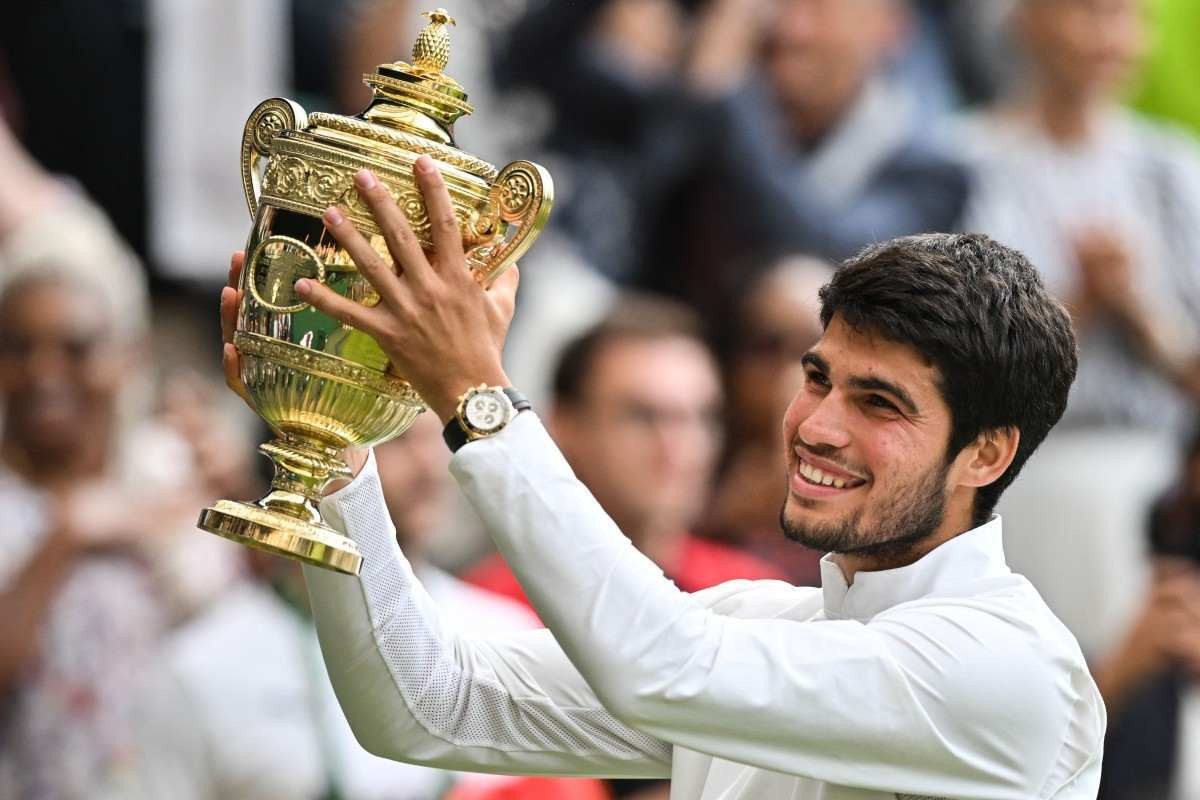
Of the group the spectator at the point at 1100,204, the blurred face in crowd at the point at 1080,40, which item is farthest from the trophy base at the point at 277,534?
the blurred face in crowd at the point at 1080,40

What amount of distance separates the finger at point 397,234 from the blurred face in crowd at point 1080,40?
7546 mm

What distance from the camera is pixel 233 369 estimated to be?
3303 mm

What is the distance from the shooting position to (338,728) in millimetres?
6027

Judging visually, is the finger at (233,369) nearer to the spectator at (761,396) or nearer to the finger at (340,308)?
the finger at (340,308)

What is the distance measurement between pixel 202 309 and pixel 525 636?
4.36 meters

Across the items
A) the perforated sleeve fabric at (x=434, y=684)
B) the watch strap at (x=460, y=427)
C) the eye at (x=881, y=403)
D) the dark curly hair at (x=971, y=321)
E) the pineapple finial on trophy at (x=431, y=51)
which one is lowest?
the perforated sleeve fabric at (x=434, y=684)

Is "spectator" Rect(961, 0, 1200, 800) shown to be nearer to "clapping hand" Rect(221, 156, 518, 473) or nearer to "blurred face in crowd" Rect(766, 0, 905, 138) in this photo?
"blurred face in crowd" Rect(766, 0, 905, 138)

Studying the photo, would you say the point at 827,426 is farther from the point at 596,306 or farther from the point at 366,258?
the point at 596,306

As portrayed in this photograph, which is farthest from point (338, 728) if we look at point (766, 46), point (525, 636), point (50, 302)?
point (766, 46)

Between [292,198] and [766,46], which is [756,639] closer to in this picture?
[292,198]

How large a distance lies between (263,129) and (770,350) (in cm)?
517

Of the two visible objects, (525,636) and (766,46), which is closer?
(525,636)

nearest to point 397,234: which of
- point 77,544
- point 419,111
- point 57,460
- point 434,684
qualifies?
point 419,111

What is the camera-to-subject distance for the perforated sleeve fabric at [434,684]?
3357 mm
